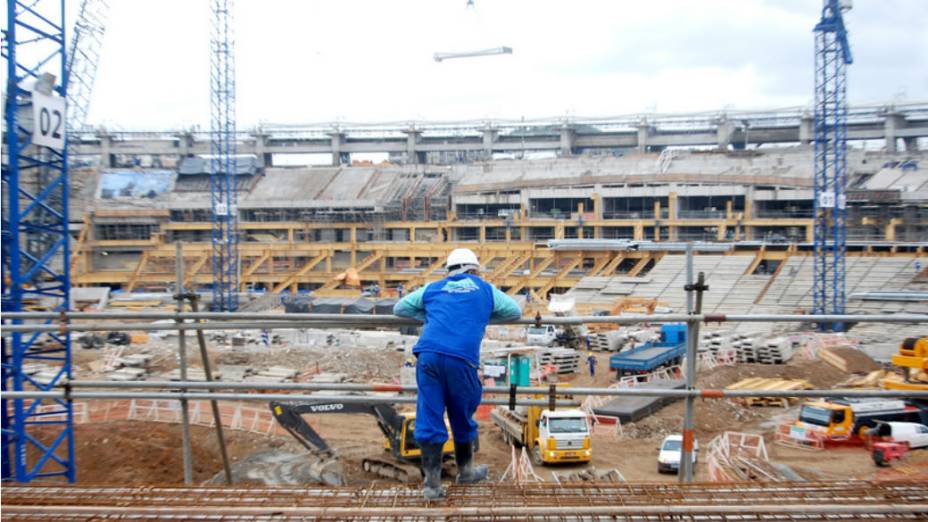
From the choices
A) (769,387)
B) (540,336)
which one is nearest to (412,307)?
(769,387)

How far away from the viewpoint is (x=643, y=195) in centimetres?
2817

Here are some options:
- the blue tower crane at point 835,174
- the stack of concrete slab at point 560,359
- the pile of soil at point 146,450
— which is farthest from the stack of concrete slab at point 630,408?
the blue tower crane at point 835,174


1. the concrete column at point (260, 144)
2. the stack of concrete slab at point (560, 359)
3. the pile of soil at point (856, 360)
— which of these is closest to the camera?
the pile of soil at point (856, 360)

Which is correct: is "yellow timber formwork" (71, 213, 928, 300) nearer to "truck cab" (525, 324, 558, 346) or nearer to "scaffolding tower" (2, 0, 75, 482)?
"truck cab" (525, 324, 558, 346)

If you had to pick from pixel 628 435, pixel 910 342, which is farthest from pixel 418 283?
pixel 910 342

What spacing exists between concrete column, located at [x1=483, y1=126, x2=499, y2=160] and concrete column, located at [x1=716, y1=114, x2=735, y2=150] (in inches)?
491

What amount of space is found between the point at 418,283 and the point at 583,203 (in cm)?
752

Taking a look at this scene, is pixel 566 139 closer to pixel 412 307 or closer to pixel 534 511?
pixel 412 307

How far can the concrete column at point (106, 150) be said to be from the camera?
4244 centimetres

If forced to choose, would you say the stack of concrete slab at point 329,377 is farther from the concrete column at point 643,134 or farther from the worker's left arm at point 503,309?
the concrete column at point 643,134

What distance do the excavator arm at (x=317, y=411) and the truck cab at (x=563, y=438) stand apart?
1.77m

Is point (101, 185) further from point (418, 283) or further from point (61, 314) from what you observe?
point (61, 314)

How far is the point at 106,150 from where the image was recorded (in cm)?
4256

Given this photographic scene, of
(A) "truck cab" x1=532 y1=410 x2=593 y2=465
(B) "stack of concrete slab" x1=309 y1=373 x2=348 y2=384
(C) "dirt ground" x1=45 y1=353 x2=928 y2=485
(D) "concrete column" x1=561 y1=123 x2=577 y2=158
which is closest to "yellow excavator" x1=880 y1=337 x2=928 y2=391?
(C) "dirt ground" x1=45 y1=353 x2=928 y2=485
